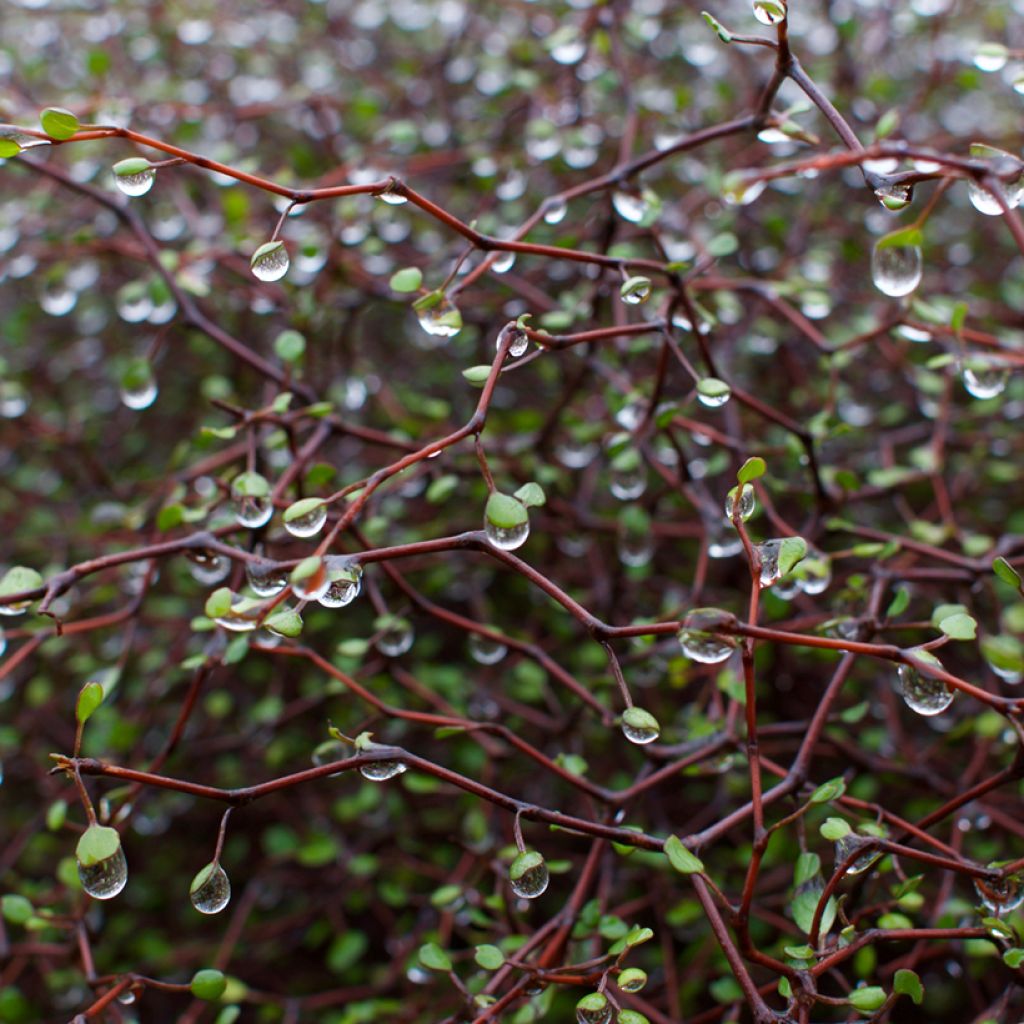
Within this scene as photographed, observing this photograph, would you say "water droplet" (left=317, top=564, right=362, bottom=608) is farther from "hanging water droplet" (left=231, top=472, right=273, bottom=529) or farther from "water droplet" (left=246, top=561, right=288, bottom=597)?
"hanging water droplet" (left=231, top=472, right=273, bottom=529)

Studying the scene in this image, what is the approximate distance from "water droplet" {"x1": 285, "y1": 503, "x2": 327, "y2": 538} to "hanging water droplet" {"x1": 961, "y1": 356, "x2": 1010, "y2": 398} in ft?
2.13

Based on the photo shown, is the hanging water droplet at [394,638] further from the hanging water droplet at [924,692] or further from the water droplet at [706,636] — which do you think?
the hanging water droplet at [924,692]

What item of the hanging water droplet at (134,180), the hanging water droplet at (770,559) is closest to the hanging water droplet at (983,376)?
the hanging water droplet at (770,559)

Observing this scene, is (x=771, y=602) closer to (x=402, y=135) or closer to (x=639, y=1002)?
(x=639, y=1002)

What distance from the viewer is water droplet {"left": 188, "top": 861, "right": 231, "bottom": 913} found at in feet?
2.41

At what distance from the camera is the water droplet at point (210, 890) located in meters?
0.73

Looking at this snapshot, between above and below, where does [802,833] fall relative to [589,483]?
above

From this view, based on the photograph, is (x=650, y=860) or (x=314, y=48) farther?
(x=314, y=48)

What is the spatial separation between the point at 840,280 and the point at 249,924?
1400 mm

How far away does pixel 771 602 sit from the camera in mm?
1069

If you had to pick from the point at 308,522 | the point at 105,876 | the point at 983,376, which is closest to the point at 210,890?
the point at 105,876

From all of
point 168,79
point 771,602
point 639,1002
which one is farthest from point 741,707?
point 168,79

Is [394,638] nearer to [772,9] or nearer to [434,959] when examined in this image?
[434,959]

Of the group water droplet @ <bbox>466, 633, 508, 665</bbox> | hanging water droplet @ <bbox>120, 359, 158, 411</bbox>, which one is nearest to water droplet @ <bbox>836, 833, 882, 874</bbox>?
water droplet @ <bbox>466, 633, 508, 665</bbox>
